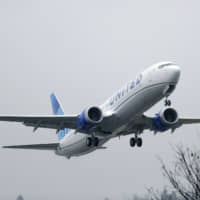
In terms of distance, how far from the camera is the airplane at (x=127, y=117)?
28.6 meters

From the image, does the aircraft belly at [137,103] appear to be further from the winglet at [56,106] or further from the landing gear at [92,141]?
the winglet at [56,106]

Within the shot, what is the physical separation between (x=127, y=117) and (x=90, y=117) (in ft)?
9.77

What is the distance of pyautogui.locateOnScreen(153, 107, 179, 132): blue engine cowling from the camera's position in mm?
32750

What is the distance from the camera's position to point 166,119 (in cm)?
3300

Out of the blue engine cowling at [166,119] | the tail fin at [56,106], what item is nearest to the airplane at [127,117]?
the blue engine cowling at [166,119]

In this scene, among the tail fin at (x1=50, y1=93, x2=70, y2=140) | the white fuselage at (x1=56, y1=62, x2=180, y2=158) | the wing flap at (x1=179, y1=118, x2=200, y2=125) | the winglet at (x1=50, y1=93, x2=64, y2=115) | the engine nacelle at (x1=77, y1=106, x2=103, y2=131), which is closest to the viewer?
the white fuselage at (x1=56, y1=62, x2=180, y2=158)

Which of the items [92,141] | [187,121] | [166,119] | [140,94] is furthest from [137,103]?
[187,121]

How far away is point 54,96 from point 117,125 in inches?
771

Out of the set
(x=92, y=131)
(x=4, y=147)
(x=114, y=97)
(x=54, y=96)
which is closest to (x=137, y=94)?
(x=114, y=97)

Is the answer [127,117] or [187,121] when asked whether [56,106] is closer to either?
[187,121]

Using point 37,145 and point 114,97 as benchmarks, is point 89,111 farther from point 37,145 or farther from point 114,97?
point 37,145

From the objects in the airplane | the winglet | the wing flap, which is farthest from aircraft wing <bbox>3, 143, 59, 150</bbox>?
the wing flap

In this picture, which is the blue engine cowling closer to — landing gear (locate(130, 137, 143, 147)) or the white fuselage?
landing gear (locate(130, 137, 143, 147))

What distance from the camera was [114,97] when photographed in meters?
32.3
